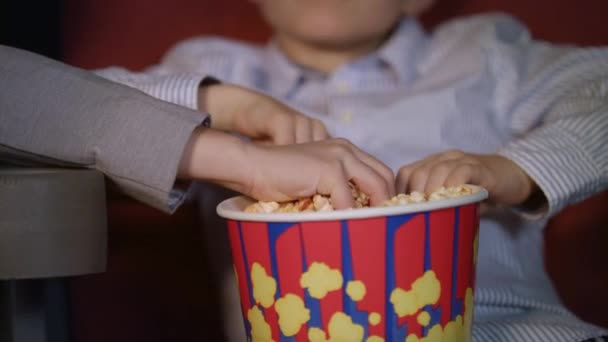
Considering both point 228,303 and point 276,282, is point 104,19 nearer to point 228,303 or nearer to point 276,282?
point 228,303

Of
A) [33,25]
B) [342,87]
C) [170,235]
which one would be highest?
[33,25]

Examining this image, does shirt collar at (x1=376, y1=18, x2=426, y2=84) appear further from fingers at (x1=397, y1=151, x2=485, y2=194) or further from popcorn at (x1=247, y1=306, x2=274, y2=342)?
popcorn at (x1=247, y1=306, x2=274, y2=342)

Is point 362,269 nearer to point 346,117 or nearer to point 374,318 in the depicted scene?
point 374,318

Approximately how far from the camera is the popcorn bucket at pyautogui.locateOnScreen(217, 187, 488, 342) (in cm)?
52

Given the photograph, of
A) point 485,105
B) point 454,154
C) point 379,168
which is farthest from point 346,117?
point 379,168

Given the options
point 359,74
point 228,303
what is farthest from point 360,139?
point 228,303

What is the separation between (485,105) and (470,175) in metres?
0.36

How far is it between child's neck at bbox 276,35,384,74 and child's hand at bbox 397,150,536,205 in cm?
41

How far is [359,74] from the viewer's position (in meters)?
1.12

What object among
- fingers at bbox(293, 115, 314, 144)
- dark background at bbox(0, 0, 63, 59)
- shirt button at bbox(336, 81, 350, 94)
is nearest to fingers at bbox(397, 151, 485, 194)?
→ fingers at bbox(293, 115, 314, 144)

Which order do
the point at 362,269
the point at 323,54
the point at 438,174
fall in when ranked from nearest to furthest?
the point at 362,269 < the point at 438,174 < the point at 323,54

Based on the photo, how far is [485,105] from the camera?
105cm

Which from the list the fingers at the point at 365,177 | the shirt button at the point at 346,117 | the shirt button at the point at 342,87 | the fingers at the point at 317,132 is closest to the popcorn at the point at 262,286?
the fingers at the point at 365,177

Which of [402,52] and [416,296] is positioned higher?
[402,52]
